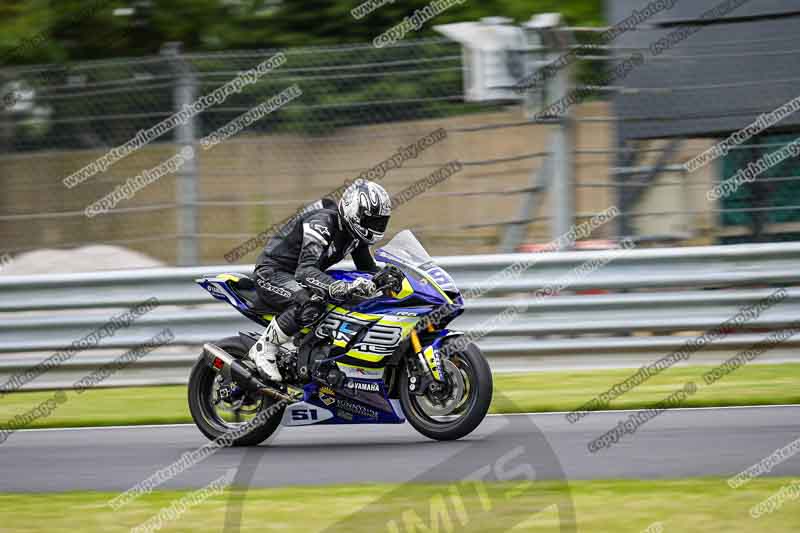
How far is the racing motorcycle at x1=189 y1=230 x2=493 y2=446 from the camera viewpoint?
24.8 feet

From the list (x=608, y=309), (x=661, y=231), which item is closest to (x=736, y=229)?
(x=661, y=231)

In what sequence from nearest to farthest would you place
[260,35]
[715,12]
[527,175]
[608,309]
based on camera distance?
[608,309], [527,175], [715,12], [260,35]

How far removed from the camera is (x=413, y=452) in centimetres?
750

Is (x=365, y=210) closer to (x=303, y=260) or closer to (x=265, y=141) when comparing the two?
(x=303, y=260)

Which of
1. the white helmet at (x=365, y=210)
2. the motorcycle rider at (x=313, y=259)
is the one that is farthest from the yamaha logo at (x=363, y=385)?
the white helmet at (x=365, y=210)

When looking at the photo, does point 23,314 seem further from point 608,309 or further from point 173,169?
point 608,309

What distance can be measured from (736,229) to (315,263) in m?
5.33

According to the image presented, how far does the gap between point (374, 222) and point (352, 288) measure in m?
0.45

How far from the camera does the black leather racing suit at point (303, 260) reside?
771 cm

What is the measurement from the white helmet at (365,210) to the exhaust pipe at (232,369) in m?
1.18

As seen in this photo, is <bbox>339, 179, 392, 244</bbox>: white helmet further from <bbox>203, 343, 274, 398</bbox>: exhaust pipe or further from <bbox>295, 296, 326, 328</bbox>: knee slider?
<bbox>203, 343, 274, 398</bbox>: exhaust pipe

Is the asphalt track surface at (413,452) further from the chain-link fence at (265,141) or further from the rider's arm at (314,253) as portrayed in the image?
the chain-link fence at (265,141)

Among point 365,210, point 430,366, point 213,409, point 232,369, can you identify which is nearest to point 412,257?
point 365,210

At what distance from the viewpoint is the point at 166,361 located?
11.0m
